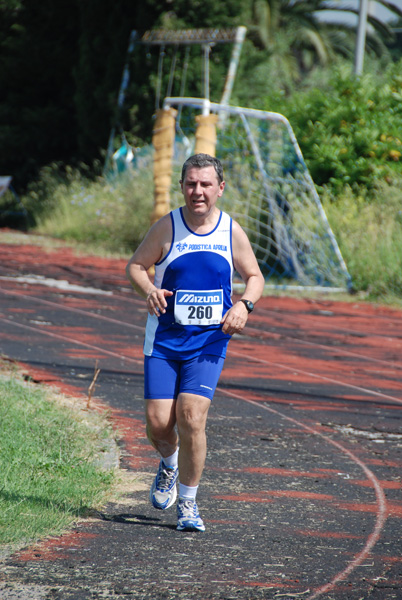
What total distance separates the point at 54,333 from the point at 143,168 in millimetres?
11069

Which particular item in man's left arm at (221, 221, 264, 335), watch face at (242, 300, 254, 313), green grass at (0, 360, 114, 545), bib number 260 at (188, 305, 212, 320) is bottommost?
green grass at (0, 360, 114, 545)

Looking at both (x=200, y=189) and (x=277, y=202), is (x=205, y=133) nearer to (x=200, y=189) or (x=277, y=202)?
(x=277, y=202)

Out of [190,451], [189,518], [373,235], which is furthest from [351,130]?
[189,518]

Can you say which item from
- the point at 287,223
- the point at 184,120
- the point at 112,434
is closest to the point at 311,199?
the point at 287,223

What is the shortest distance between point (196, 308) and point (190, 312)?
0.04m

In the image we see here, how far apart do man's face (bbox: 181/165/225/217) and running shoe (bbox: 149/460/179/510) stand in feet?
4.40

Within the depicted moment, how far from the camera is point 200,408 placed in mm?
4496

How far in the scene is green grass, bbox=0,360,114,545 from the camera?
4418 millimetres

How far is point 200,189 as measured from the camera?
4508mm

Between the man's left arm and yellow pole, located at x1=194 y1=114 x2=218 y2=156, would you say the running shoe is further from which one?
yellow pole, located at x1=194 y1=114 x2=218 y2=156

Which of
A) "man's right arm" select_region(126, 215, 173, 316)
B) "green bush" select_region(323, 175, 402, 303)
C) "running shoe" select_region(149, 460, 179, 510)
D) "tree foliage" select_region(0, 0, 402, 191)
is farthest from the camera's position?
"tree foliage" select_region(0, 0, 402, 191)

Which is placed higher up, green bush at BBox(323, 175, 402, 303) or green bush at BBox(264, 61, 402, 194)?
green bush at BBox(264, 61, 402, 194)

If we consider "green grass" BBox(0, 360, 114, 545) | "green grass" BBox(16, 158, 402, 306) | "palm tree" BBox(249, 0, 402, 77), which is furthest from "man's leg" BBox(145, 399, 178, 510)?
"palm tree" BBox(249, 0, 402, 77)

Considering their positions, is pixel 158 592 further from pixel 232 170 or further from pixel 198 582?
pixel 232 170
